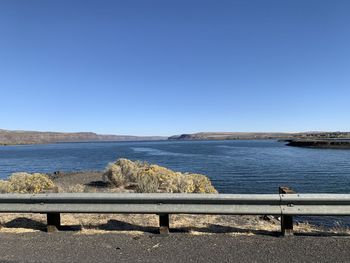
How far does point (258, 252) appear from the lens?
5441 millimetres

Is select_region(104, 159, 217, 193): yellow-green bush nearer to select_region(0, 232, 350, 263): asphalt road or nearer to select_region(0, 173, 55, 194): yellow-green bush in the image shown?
select_region(0, 173, 55, 194): yellow-green bush

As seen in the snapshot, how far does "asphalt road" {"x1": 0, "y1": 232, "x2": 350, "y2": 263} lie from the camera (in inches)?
207

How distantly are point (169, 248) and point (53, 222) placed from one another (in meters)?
2.35

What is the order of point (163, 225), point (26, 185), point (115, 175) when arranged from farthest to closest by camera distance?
point (115, 175) < point (26, 185) < point (163, 225)

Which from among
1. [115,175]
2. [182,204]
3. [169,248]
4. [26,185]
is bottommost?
[115,175]

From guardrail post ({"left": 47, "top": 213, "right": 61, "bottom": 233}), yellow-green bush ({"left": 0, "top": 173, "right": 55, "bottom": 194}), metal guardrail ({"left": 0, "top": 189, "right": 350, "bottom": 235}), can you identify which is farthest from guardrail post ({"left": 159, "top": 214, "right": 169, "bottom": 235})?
yellow-green bush ({"left": 0, "top": 173, "right": 55, "bottom": 194})

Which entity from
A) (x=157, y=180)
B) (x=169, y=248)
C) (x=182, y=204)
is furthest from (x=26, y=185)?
(x=169, y=248)

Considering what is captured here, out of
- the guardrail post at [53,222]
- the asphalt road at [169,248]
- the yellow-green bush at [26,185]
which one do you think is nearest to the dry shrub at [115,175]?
the yellow-green bush at [26,185]

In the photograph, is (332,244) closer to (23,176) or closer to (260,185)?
(23,176)

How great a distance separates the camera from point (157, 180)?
572 inches

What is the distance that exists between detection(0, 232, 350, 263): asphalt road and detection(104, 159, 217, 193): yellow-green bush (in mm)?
5177

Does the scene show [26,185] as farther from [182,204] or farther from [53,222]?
[182,204]

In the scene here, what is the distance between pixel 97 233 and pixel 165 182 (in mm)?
7944

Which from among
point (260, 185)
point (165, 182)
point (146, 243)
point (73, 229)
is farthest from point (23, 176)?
point (260, 185)
